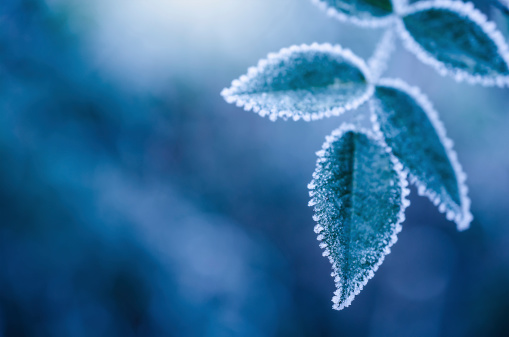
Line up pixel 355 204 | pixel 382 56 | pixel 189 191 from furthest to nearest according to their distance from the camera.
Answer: pixel 189 191 < pixel 382 56 < pixel 355 204

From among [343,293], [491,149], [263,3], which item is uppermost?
[491,149]

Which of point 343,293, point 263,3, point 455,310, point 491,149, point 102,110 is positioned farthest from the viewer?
point 455,310

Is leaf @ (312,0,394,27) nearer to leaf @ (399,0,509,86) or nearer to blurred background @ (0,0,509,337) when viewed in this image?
leaf @ (399,0,509,86)

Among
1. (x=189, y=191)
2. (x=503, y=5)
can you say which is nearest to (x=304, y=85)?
(x=503, y=5)

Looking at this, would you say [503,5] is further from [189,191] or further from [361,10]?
[189,191]

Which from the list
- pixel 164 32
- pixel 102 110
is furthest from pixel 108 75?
pixel 164 32

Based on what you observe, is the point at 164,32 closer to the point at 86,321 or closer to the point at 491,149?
the point at 86,321

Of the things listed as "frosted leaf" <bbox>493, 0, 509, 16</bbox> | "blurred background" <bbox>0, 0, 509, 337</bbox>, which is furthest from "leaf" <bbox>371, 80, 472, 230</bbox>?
"blurred background" <bbox>0, 0, 509, 337</bbox>
